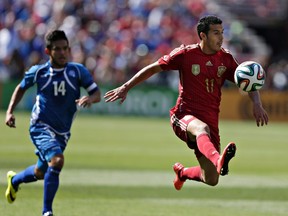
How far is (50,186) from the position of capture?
9.91 m

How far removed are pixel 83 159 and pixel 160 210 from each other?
265 inches

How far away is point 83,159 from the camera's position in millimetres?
18062

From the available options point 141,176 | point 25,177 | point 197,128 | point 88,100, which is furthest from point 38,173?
point 141,176

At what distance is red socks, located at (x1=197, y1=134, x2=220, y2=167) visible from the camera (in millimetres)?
9484

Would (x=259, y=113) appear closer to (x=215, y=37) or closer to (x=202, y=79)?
(x=202, y=79)

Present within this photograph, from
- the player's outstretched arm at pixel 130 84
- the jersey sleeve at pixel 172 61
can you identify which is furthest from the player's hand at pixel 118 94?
the jersey sleeve at pixel 172 61

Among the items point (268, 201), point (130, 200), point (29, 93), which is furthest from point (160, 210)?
point (29, 93)

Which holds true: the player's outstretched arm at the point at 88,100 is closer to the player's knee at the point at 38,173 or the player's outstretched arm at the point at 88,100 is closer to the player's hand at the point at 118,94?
the player's hand at the point at 118,94

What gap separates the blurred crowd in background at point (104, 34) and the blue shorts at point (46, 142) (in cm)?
1884

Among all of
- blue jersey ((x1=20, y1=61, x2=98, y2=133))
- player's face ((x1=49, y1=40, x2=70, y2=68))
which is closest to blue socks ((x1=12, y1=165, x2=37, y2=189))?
blue jersey ((x1=20, y1=61, x2=98, y2=133))

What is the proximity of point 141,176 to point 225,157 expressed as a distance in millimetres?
6705

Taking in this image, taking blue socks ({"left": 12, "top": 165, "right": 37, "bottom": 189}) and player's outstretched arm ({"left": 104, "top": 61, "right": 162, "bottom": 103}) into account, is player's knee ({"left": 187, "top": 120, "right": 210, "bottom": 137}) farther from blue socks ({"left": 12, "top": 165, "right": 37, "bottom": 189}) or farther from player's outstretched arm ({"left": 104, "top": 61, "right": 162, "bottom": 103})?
blue socks ({"left": 12, "top": 165, "right": 37, "bottom": 189})

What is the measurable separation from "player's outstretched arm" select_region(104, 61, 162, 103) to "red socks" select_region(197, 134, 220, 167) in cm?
102

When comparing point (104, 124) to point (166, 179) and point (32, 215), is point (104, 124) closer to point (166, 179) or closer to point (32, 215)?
point (166, 179)
